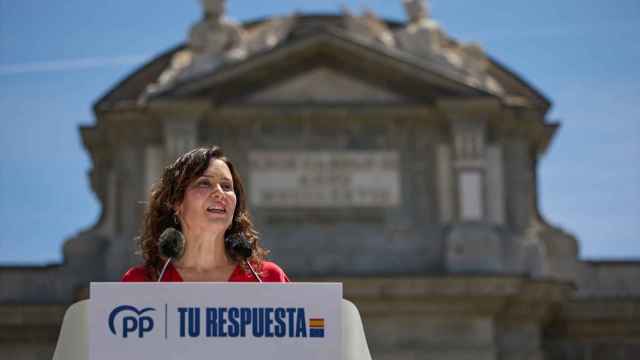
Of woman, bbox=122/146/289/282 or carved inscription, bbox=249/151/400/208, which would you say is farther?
carved inscription, bbox=249/151/400/208

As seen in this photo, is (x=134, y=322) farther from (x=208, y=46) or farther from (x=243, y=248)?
(x=208, y=46)

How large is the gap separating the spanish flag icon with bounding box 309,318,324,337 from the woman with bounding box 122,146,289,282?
2.32 ft

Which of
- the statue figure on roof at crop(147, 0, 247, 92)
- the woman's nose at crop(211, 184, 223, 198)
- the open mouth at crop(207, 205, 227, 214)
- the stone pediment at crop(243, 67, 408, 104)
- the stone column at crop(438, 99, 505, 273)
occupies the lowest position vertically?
the stone column at crop(438, 99, 505, 273)

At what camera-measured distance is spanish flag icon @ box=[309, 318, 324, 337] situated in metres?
5.57

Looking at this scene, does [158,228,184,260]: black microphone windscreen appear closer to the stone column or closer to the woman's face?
the woman's face

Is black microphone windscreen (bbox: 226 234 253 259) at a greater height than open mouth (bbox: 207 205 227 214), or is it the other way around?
open mouth (bbox: 207 205 227 214)

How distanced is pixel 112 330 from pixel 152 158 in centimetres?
2384

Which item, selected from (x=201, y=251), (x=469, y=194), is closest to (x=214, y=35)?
(x=469, y=194)

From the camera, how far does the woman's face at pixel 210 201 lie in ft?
20.8

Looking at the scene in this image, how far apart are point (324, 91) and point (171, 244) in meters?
23.0

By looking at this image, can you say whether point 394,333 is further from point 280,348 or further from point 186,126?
point 280,348

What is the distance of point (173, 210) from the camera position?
6.52 meters

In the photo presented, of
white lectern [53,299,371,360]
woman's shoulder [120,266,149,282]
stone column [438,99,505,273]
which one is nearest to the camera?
white lectern [53,299,371,360]

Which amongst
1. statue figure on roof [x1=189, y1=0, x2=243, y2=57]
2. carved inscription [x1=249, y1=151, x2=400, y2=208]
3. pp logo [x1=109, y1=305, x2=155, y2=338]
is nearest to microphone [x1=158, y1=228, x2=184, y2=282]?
pp logo [x1=109, y1=305, x2=155, y2=338]
